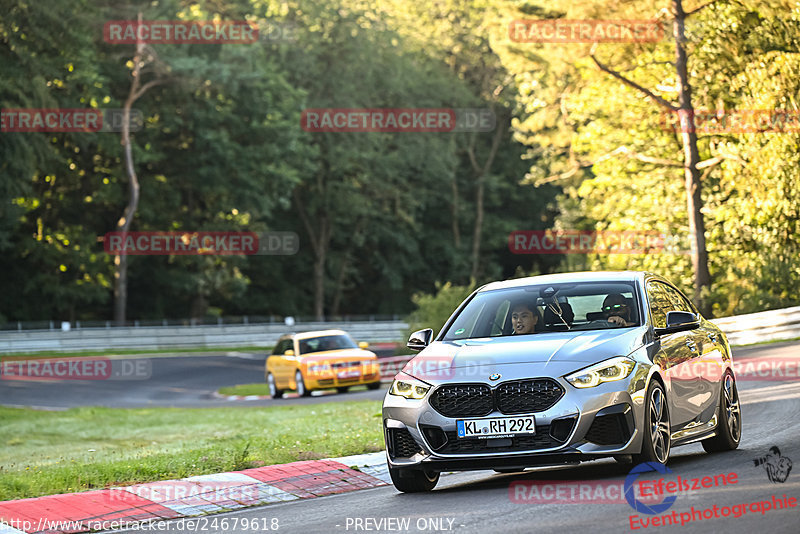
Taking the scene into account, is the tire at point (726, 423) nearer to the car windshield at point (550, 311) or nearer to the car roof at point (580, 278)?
the car roof at point (580, 278)

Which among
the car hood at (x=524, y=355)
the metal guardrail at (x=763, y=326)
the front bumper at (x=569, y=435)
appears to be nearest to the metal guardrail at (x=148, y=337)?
the metal guardrail at (x=763, y=326)

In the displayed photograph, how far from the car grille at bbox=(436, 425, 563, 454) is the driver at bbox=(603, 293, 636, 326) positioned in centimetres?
152

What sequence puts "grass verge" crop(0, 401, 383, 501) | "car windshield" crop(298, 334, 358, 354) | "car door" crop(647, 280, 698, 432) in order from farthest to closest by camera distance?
"car windshield" crop(298, 334, 358, 354) → "grass verge" crop(0, 401, 383, 501) → "car door" crop(647, 280, 698, 432)

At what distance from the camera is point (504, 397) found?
9117mm

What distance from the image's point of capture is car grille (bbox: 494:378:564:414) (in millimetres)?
9031

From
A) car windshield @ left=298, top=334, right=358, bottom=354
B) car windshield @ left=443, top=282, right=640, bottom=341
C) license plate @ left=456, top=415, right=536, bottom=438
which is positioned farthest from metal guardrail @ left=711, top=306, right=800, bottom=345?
license plate @ left=456, top=415, right=536, bottom=438

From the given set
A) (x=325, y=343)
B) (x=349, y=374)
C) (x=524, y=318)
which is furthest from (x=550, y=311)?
(x=325, y=343)

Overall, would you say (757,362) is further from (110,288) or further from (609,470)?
(110,288)

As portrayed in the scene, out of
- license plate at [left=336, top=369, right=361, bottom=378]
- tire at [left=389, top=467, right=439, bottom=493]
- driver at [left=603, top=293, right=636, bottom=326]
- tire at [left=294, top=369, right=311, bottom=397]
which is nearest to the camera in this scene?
tire at [left=389, top=467, right=439, bottom=493]

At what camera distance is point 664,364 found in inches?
390

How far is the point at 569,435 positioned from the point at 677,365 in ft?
5.53

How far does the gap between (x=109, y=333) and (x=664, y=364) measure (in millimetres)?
46980

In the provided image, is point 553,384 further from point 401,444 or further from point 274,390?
point 274,390

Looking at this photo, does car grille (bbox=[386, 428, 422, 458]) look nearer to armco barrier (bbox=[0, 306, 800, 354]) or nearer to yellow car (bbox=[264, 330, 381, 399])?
yellow car (bbox=[264, 330, 381, 399])
